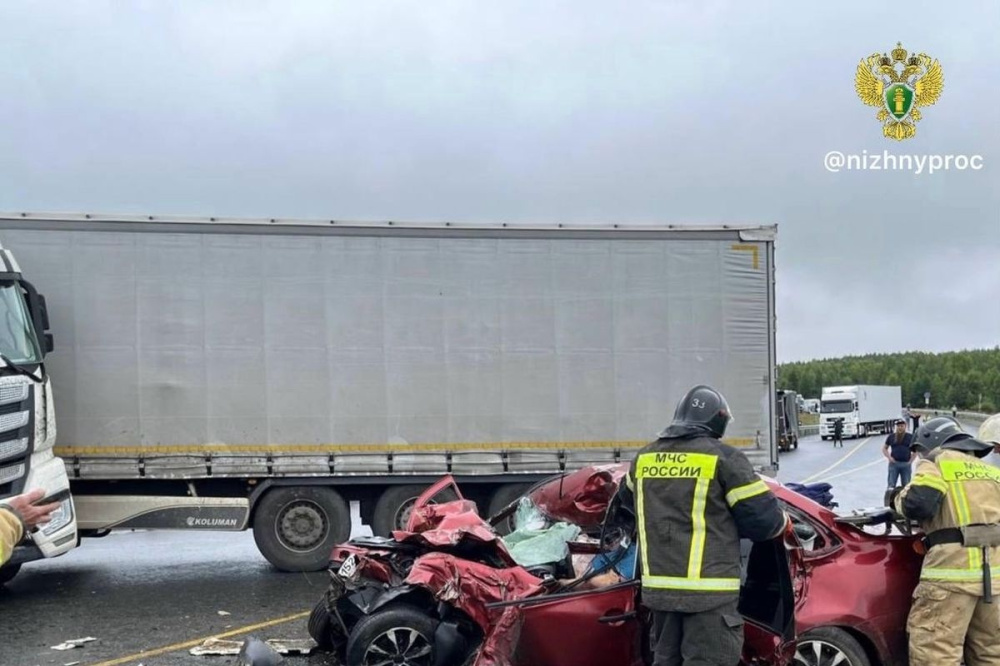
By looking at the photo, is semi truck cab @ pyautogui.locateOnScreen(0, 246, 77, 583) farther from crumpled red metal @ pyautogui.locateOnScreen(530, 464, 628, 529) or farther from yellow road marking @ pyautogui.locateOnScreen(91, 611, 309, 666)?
crumpled red metal @ pyautogui.locateOnScreen(530, 464, 628, 529)

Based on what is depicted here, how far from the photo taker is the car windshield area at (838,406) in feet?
150

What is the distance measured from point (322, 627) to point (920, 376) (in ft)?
376

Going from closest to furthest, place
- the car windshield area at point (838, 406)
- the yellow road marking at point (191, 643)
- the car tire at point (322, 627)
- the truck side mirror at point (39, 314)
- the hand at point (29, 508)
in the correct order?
the hand at point (29, 508)
the car tire at point (322, 627)
the yellow road marking at point (191, 643)
the truck side mirror at point (39, 314)
the car windshield area at point (838, 406)

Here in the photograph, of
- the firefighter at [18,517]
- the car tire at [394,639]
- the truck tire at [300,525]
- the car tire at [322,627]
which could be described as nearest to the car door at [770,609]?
the car tire at [394,639]

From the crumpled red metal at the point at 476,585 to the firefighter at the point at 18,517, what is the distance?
7.10 feet

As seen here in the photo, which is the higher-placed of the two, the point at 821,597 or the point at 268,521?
the point at 821,597

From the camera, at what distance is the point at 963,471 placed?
14.8 feet

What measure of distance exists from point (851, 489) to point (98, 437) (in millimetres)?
14405

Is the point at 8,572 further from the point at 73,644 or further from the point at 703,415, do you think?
the point at 703,415

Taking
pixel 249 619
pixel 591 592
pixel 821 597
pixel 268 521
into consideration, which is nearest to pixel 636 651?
pixel 591 592

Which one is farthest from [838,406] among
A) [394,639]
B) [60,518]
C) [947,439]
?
[394,639]

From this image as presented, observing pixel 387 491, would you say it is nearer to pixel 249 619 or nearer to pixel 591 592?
pixel 249 619

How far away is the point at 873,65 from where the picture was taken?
16.1 m

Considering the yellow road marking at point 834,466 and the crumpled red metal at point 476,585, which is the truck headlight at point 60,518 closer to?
the crumpled red metal at point 476,585
